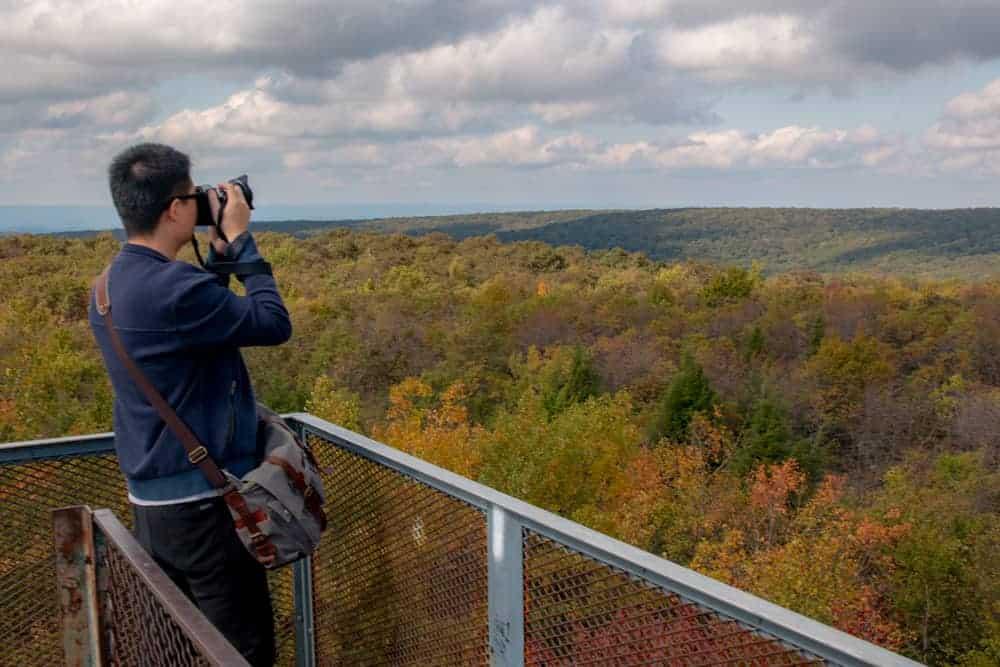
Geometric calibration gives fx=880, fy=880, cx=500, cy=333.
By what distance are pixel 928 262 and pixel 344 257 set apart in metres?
82.9

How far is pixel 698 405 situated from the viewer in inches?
1695

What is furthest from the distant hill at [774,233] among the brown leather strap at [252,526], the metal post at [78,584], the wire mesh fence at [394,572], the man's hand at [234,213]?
the metal post at [78,584]

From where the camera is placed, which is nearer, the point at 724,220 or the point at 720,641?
the point at 720,641

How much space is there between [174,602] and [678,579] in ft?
2.95

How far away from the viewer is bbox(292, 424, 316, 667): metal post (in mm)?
3211

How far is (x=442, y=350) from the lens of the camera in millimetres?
53125

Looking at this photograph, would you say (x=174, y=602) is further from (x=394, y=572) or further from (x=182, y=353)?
(x=394, y=572)

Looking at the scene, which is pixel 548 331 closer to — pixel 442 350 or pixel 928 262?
pixel 442 350

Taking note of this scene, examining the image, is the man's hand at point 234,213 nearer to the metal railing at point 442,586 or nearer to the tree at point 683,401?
the metal railing at point 442,586

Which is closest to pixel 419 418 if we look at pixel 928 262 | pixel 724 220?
pixel 928 262

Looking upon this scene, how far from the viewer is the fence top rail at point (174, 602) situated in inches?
44.4

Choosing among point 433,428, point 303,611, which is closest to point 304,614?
point 303,611

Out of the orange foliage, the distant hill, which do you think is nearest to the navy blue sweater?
the orange foliage

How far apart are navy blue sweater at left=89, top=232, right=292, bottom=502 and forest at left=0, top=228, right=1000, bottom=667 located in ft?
94.6
